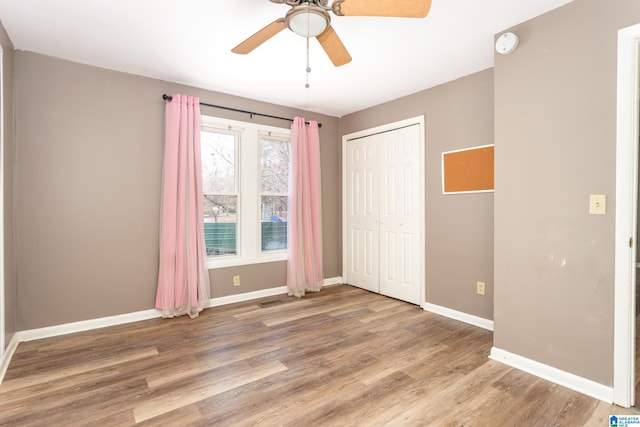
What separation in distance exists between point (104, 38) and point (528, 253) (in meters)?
3.64

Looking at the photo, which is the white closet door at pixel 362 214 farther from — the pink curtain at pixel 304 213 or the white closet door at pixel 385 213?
the pink curtain at pixel 304 213

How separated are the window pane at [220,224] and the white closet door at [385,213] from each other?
5.55 feet

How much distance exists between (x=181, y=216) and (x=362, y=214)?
7.77 ft

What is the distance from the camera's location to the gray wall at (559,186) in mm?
1920

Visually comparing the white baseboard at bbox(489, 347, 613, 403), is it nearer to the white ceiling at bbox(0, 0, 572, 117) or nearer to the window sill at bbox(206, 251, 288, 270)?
Answer: the white ceiling at bbox(0, 0, 572, 117)

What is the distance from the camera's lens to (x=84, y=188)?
2980 millimetres

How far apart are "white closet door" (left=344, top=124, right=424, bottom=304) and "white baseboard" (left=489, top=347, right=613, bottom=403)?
4.31 ft

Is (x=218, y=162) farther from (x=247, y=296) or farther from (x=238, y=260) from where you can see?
(x=247, y=296)

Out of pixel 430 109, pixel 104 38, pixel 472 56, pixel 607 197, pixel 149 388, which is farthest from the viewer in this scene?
pixel 430 109

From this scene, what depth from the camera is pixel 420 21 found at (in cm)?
226

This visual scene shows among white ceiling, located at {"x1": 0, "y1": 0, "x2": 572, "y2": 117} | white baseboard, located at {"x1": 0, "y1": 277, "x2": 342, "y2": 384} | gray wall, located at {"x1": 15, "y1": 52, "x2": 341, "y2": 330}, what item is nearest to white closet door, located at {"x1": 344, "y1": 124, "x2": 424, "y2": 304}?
white ceiling, located at {"x1": 0, "y1": 0, "x2": 572, "y2": 117}

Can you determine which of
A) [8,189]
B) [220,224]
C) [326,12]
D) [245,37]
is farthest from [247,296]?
[326,12]

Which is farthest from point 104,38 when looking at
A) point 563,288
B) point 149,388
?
point 563,288

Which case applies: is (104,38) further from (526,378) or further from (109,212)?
(526,378)
